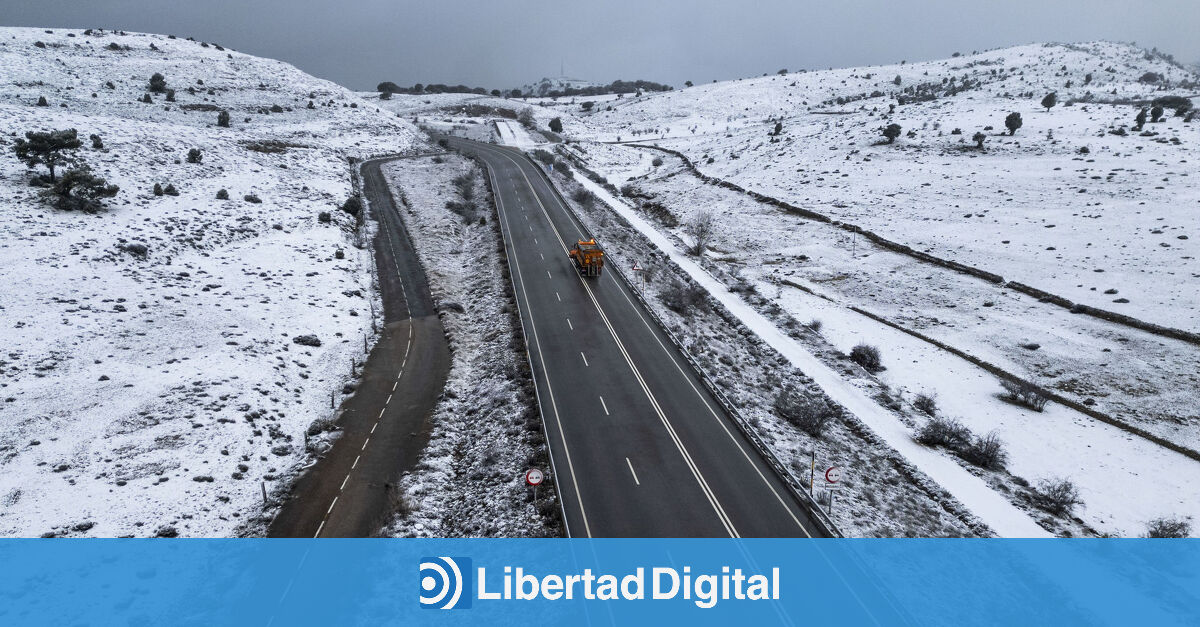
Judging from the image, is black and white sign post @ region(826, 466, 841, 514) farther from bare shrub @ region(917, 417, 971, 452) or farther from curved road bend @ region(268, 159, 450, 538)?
curved road bend @ region(268, 159, 450, 538)

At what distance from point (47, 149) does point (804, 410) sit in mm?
48779

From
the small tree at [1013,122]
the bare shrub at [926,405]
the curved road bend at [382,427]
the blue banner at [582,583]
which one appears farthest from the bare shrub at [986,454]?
the small tree at [1013,122]

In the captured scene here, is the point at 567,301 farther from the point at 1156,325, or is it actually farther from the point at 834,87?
the point at 834,87

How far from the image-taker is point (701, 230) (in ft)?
176

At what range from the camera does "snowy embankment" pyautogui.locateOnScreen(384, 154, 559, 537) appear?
61.7 ft

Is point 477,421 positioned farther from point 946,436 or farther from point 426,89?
point 426,89

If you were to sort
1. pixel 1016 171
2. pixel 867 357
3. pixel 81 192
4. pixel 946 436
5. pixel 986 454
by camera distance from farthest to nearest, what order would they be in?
pixel 1016 171 < pixel 81 192 < pixel 867 357 < pixel 946 436 < pixel 986 454

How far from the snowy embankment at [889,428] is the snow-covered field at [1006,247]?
1.41 meters

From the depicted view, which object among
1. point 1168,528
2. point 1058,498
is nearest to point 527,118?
point 1058,498

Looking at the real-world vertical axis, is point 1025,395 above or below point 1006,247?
below

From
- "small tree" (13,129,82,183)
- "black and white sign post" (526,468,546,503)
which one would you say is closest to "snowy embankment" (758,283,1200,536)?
"black and white sign post" (526,468,546,503)

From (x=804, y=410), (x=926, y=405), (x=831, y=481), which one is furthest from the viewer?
(x=926, y=405)

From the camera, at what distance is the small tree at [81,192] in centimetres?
3525

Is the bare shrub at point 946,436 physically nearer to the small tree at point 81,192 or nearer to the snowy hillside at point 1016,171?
the snowy hillside at point 1016,171
